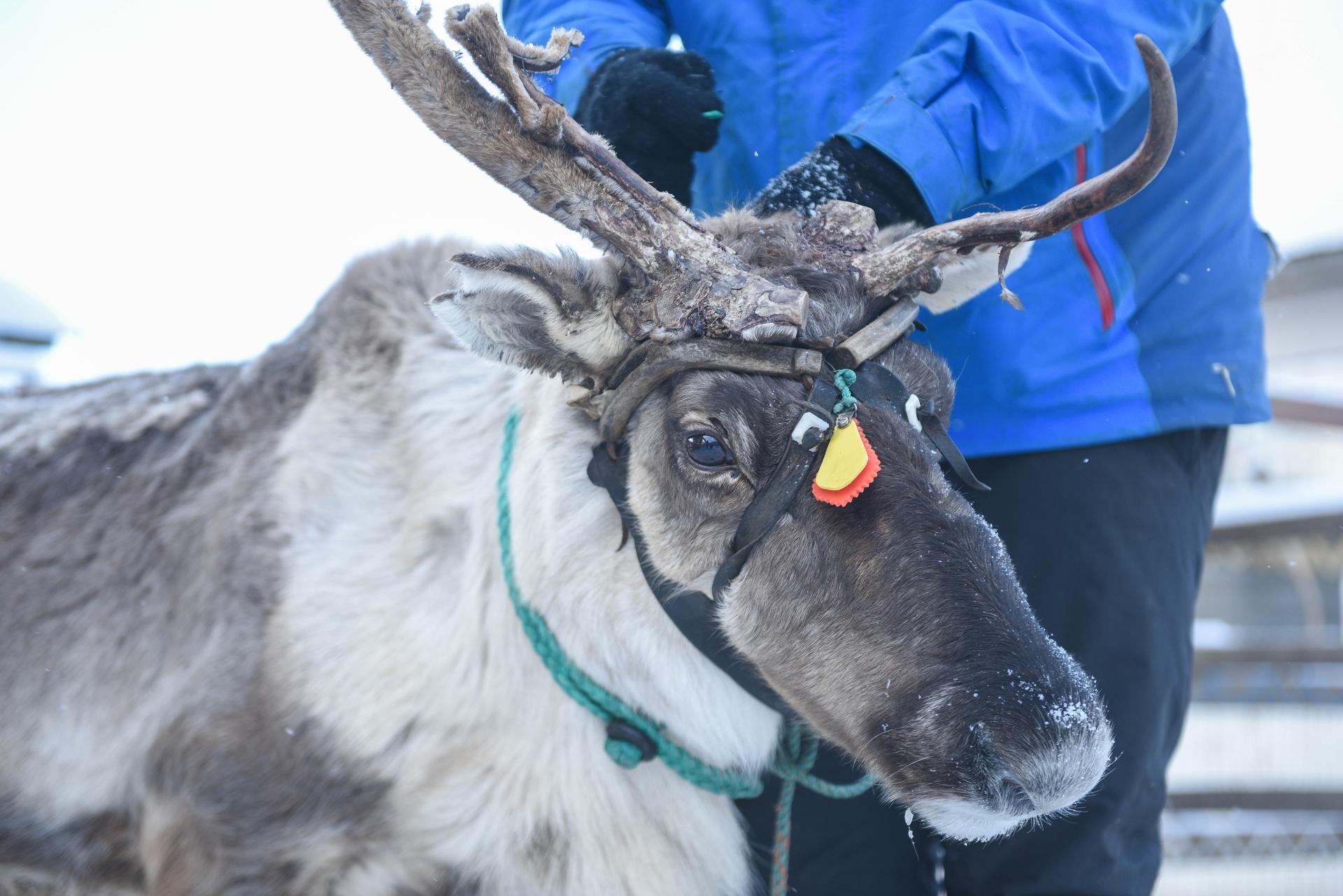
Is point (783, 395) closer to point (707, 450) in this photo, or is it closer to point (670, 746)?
point (707, 450)

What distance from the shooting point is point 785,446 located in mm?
1899

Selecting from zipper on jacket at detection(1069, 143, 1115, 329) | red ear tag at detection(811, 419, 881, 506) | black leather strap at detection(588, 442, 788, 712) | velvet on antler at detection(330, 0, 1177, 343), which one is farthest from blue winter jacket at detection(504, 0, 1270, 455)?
black leather strap at detection(588, 442, 788, 712)

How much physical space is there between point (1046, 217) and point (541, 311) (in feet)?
3.10

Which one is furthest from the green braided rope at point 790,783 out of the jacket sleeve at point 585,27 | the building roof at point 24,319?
the building roof at point 24,319

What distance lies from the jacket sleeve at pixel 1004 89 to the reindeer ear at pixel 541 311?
573 mm

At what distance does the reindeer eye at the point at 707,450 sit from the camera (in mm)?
1961

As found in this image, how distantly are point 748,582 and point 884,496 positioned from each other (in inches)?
12.1

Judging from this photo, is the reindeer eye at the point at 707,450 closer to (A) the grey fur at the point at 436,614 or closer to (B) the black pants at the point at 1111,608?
(A) the grey fur at the point at 436,614

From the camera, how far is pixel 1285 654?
641 cm

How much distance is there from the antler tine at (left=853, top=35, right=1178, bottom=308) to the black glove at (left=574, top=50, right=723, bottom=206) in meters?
0.48

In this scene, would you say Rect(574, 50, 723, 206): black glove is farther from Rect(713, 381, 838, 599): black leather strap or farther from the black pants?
the black pants

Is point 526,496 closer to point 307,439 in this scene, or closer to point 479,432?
point 479,432

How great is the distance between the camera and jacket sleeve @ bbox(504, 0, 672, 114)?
2.42 meters

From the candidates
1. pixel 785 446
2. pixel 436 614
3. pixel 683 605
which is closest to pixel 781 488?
pixel 785 446
